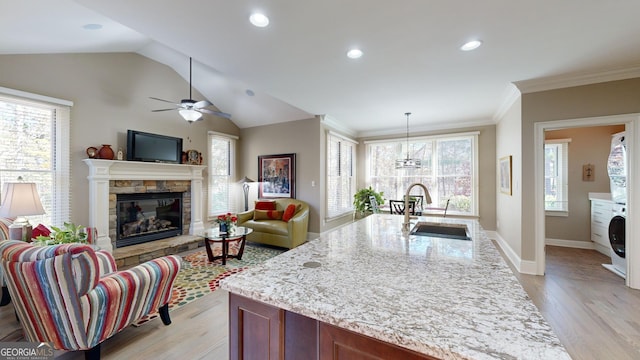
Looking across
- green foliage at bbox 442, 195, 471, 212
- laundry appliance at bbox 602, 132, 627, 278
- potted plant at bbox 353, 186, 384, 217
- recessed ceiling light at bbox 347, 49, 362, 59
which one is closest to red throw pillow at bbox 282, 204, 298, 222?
potted plant at bbox 353, 186, 384, 217

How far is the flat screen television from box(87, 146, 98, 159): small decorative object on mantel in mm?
423

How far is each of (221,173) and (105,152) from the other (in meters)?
2.29

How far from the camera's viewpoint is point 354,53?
2.62m

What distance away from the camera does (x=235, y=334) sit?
44.0 inches

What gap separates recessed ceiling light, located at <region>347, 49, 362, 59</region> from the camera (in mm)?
2582

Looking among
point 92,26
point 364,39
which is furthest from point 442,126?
point 92,26

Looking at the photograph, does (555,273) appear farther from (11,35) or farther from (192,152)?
(11,35)

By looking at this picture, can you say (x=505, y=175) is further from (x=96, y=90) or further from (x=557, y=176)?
(x=96, y=90)

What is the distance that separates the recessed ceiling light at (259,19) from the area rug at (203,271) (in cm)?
264

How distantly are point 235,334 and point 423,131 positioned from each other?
19.5ft

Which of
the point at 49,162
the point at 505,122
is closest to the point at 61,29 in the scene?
the point at 49,162

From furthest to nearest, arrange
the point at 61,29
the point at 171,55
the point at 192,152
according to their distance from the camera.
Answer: the point at 192,152 < the point at 171,55 < the point at 61,29

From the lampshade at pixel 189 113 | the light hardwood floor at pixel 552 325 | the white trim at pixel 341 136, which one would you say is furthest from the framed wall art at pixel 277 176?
the light hardwood floor at pixel 552 325

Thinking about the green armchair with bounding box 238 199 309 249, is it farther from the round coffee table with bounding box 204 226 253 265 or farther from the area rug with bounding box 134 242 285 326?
the round coffee table with bounding box 204 226 253 265
